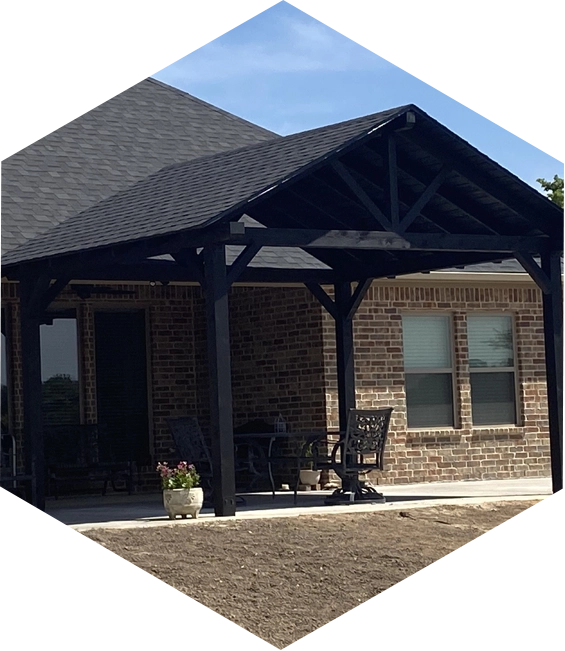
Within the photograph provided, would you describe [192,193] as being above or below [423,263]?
above

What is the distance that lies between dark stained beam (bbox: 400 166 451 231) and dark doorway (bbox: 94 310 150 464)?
589 centimetres

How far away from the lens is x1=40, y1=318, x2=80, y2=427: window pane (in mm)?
17766

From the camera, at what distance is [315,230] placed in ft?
43.0

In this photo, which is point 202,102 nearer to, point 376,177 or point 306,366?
point 306,366

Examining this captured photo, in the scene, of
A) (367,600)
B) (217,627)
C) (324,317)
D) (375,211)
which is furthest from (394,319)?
(217,627)

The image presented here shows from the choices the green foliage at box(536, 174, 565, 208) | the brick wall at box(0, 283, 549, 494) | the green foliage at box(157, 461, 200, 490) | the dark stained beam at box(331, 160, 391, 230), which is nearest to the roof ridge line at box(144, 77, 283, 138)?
the brick wall at box(0, 283, 549, 494)

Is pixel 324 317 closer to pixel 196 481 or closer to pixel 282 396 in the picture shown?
pixel 282 396

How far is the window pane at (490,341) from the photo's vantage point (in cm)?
1933

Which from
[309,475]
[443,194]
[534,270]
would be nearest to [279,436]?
[309,475]

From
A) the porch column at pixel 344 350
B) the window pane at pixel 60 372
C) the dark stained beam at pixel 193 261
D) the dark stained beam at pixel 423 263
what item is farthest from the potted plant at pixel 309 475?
the dark stained beam at pixel 193 261

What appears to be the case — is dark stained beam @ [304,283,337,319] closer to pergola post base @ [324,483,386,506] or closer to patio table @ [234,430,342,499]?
patio table @ [234,430,342,499]

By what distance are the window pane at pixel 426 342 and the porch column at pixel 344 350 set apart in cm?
239

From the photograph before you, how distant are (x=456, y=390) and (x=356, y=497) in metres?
4.52

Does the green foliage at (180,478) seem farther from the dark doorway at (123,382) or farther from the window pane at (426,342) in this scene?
the window pane at (426,342)
